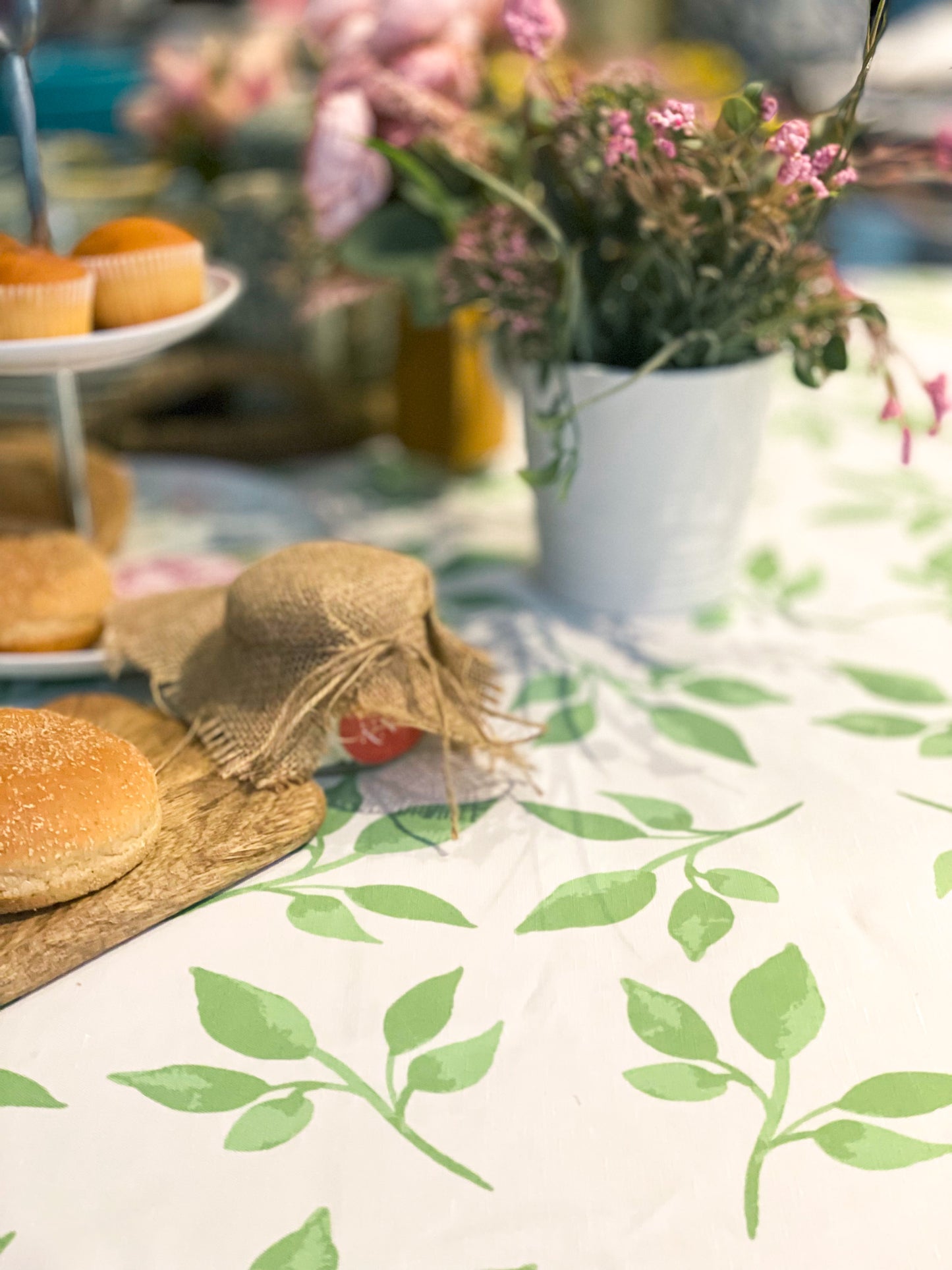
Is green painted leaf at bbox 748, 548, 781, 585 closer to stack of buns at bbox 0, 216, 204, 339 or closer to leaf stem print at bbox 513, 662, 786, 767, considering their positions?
leaf stem print at bbox 513, 662, 786, 767

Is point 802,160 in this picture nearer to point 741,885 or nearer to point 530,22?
point 530,22

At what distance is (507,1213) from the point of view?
34 cm

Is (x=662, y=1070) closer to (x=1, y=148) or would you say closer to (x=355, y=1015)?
(x=355, y=1015)

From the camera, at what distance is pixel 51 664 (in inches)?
23.6

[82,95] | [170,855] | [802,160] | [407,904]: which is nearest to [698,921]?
[407,904]

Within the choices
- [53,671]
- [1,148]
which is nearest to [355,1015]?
[53,671]

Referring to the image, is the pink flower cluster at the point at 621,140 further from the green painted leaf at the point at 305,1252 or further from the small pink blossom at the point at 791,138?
the green painted leaf at the point at 305,1252

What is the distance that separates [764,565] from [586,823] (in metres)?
0.36

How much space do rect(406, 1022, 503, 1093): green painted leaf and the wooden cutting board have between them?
0.13 m

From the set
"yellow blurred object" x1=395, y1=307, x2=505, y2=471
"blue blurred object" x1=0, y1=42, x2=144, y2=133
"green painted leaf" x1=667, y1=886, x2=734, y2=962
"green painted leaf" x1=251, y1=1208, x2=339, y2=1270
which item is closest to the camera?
"green painted leaf" x1=251, y1=1208, x2=339, y2=1270

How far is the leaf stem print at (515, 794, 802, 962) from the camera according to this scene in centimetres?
45

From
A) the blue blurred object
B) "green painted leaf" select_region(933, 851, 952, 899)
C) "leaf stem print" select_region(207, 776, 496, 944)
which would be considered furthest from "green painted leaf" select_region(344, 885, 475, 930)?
the blue blurred object

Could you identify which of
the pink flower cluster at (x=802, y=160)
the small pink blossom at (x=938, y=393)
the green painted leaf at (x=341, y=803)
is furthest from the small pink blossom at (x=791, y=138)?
the green painted leaf at (x=341, y=803)

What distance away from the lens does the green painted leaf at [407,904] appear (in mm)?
456
